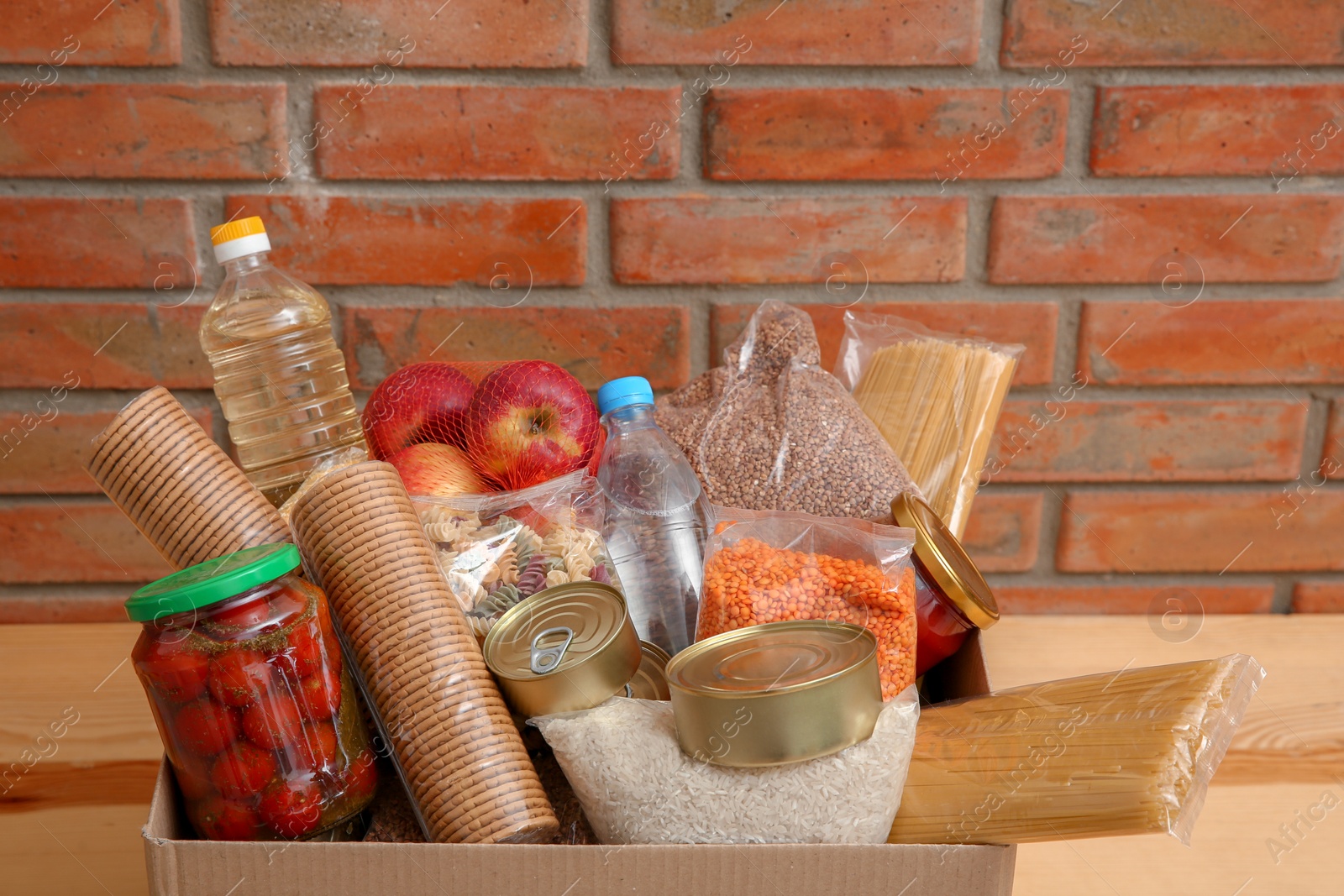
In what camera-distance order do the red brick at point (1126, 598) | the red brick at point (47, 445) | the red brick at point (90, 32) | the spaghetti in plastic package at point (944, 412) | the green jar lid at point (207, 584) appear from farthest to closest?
the red brick at point (1126, 598)
the red brick at point (47, 445)
the red brick at point (90, 32)
the spaghetti in plastic package at point (944, 412)
the green jar lid at point (207, 584)

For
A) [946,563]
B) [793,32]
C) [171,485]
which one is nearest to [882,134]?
[793,32]

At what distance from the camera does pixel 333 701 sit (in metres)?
0.54

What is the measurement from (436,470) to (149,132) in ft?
1.70

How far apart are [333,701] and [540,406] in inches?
11.2

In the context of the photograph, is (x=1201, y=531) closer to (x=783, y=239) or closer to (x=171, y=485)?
(x=783, y=239)

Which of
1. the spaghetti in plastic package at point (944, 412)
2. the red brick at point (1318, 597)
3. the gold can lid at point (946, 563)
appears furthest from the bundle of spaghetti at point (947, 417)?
the red brick at point (1318, 597)

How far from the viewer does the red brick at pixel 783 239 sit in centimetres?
100

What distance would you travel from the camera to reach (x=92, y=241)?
98 cm

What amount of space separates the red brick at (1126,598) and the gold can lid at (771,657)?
2.22 ft

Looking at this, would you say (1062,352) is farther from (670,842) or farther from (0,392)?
(0,392)

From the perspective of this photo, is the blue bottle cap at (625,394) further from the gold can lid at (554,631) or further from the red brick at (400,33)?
the red brick at (400,33)

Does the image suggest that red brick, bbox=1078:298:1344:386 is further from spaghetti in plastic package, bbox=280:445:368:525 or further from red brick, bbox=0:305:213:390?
red brick, bbox=0:305:213:390

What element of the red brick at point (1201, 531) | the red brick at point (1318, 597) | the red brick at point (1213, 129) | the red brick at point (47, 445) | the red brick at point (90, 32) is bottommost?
the red brick at point (1318, 597)

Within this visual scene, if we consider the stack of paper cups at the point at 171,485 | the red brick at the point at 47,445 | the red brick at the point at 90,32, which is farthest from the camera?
the red brick at the point at 47,445
